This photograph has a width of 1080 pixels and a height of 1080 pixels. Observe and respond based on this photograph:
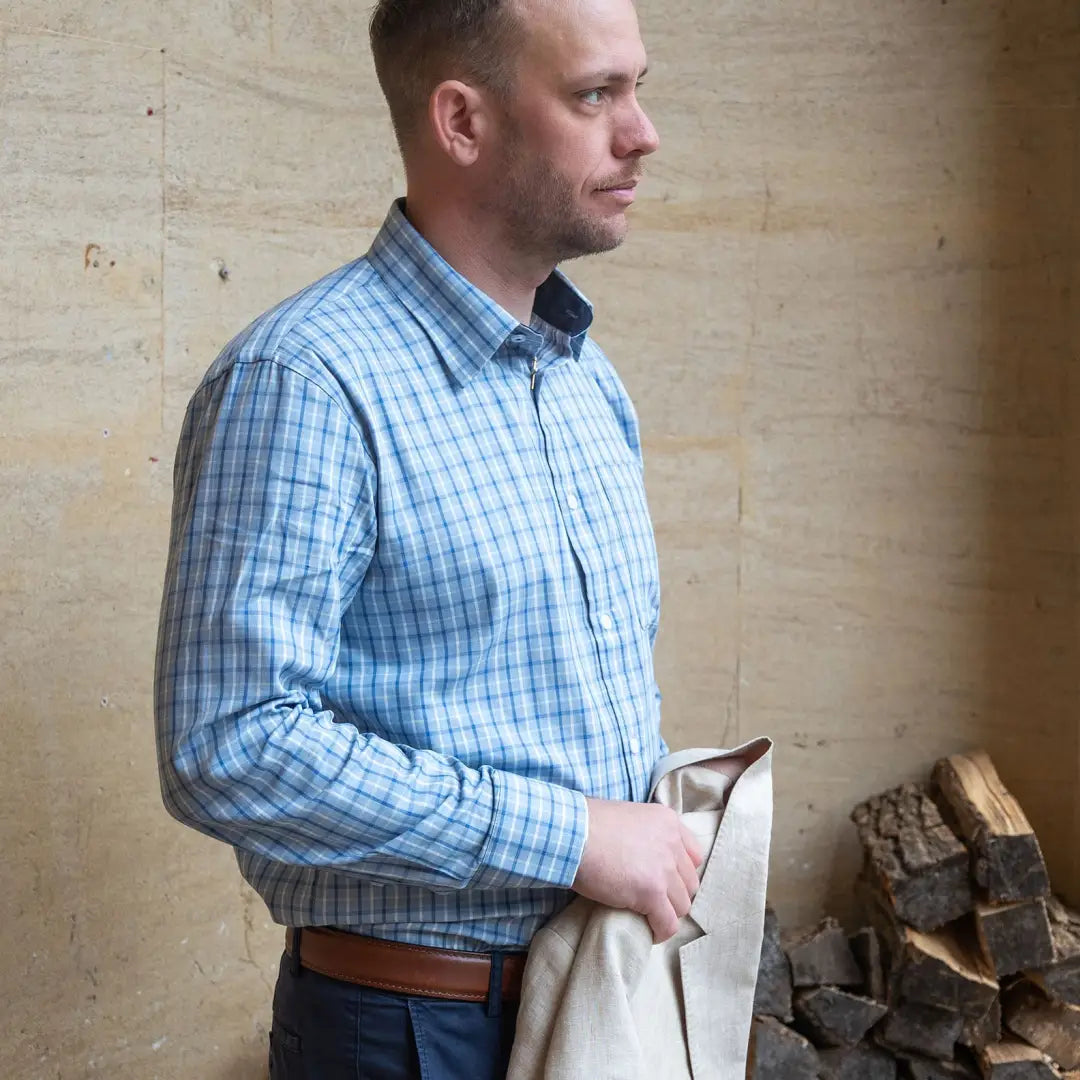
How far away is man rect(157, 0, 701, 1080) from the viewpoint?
4.07 feet

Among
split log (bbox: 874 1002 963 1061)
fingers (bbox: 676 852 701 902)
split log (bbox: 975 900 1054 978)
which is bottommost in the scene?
split log (bbox: 874 1002 963 1061)

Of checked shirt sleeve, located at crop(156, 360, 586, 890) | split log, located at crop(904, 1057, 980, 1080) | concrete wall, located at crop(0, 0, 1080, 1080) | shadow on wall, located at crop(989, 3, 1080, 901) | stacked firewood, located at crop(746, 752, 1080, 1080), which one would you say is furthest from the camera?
shadow on wall, located at crop(989, 3, 1080, 901)

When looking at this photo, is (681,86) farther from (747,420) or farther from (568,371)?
(568,371)

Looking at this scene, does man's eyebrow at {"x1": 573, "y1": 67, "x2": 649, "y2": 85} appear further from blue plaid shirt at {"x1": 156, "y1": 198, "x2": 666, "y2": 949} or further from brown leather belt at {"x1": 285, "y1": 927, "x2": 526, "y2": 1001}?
brown leather belt at {"x1": 285, "y1": 927, "x2": 526, "y2": 1001}

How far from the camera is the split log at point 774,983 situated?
2.71 m

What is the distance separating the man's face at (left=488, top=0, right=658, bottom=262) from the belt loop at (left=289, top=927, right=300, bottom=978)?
2.61ft

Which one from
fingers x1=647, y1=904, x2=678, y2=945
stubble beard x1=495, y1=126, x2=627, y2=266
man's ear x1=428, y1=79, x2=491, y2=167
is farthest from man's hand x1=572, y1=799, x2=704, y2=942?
man's ear x1=428, y1=79, x2=491, y2=167

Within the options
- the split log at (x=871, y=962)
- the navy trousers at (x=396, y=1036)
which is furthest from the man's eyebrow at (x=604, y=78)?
the split log at (x=871, y=962)

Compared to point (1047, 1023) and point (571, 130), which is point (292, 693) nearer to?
point (571, 130)

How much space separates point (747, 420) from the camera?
292 cm

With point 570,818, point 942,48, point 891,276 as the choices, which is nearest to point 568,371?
point 570,818

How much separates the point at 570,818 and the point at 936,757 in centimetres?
191

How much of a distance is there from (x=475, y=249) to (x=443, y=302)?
103 millimetres

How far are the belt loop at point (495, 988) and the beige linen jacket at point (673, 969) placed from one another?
0.03m
